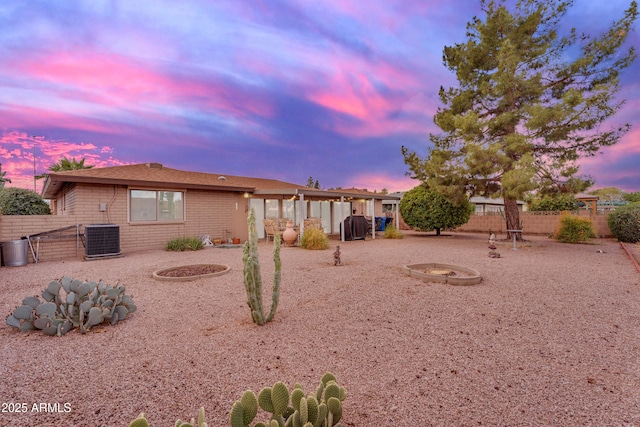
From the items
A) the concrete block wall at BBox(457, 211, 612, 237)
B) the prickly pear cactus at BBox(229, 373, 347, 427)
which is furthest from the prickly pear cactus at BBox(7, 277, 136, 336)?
the concrete block wall at BBox(457, 211, 612, 237)

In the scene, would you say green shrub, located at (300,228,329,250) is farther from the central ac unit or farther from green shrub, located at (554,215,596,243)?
green shrub, located at (554,215,596,243)

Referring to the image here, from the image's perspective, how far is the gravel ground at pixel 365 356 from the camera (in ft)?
6.50

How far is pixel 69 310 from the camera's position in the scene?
3422 mm

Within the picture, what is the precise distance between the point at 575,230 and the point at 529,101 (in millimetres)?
5898

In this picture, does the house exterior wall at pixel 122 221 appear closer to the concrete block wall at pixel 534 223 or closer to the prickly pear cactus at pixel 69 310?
the prickly pear cactus at pixel 69 310

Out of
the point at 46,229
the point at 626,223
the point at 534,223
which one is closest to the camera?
the point at 46,229

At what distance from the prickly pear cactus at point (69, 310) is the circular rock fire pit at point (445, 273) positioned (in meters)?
5.24

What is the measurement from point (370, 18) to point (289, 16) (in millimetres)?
2769

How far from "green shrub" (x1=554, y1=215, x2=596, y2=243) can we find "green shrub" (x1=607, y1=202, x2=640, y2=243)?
1.55m

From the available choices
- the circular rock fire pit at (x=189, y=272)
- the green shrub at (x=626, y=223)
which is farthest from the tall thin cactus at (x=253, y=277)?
the green shrub at (x=626, y=223)

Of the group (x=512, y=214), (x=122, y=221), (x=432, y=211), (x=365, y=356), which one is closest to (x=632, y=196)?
(x=512, y=214)

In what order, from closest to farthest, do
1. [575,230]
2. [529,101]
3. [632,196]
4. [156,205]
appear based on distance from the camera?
[156,205] → [529,101] → [575,230] → [632,196]

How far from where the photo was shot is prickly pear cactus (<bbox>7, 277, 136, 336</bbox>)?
3268 mm

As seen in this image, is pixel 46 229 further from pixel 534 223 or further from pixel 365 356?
pixel 534 223
